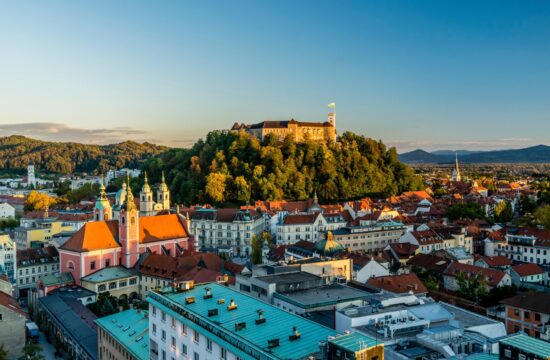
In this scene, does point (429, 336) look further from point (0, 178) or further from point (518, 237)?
point (0, 178)

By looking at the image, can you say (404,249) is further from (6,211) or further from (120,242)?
(6,211)

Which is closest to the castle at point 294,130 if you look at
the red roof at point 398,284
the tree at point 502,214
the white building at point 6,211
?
the tree at point 502,214

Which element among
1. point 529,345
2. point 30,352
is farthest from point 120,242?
point 529,345

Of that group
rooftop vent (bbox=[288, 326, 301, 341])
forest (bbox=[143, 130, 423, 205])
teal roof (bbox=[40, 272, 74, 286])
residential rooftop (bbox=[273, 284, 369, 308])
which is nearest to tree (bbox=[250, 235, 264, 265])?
teal roof (bbox=[40, 272, 74, 286])

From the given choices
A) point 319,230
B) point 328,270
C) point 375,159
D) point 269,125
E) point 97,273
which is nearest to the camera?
point 328,270

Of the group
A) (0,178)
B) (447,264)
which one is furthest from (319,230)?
(0,178)
